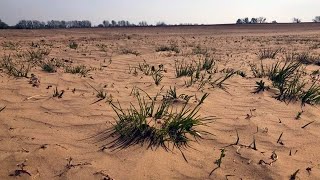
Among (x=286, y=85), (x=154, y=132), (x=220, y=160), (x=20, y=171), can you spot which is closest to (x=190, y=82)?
(x=286, y=85)

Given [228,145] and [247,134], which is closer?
[228,145]

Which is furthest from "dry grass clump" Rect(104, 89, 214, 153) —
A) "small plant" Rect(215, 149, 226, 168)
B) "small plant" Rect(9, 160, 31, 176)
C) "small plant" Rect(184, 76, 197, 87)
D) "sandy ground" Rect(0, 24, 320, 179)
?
"small plant" Rect(184, 76, 197, 87)

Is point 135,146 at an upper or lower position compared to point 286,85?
lower

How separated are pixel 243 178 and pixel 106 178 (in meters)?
1.04

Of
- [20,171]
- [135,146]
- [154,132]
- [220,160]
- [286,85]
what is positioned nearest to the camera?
[20,171]

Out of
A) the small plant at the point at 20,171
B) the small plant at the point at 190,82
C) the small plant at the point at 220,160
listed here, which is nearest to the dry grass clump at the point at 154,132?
the small plant at the point at 220,160

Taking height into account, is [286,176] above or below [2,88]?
below

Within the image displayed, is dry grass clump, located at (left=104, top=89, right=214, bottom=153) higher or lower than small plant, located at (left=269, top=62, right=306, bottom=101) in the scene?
lower

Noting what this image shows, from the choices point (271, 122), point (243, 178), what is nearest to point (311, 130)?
point (271, 122)

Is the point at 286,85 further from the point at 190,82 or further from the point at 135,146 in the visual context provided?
the point at 135,146

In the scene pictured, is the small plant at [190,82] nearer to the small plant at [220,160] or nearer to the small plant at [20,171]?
the small plant at [220,160]

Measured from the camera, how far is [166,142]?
3082 mm

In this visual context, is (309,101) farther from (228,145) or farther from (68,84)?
(68,84)

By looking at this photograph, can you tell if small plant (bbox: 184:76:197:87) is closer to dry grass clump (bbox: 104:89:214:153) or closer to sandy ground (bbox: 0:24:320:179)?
sandy ground (bbox: 0:24:320:179)
